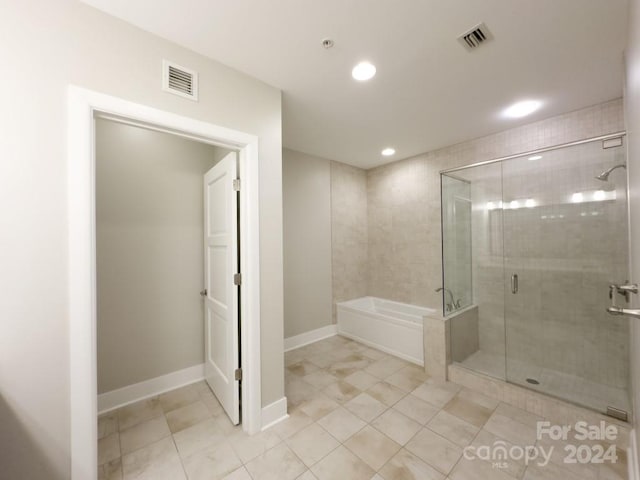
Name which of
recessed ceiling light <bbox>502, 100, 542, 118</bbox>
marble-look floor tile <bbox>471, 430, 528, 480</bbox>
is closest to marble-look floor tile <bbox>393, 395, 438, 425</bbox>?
marble-look floor tile <bbox>471, 430, 528, 480</bbox>

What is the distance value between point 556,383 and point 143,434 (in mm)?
3384

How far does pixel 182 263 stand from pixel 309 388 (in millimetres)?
1710

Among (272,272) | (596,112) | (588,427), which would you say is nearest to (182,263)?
(272,272)

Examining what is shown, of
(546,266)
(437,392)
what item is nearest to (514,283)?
(546,266)

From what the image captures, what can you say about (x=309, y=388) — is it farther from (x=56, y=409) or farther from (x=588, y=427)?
(x=588, y=427)

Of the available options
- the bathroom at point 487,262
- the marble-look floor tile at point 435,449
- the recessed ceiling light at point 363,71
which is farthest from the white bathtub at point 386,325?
the recessed ceiling light at point 363,71

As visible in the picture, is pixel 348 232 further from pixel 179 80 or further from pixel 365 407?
pixel 179 80

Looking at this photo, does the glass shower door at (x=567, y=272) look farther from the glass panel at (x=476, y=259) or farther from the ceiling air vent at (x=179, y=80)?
the ceiling air vent at (x=179, y=80)

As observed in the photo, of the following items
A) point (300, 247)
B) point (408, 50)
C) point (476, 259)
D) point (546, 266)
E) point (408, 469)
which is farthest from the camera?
point (300, 247)

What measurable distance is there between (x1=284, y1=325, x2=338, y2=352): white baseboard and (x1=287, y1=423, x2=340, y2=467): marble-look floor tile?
1.41 meters

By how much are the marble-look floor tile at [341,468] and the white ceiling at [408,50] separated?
2.57m

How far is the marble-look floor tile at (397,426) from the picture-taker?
68.6 inches

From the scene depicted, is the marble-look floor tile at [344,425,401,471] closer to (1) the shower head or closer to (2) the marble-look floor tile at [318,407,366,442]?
(2) the marble-look floor tile at [318,407,366,442]

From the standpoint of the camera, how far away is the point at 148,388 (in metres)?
2.23
